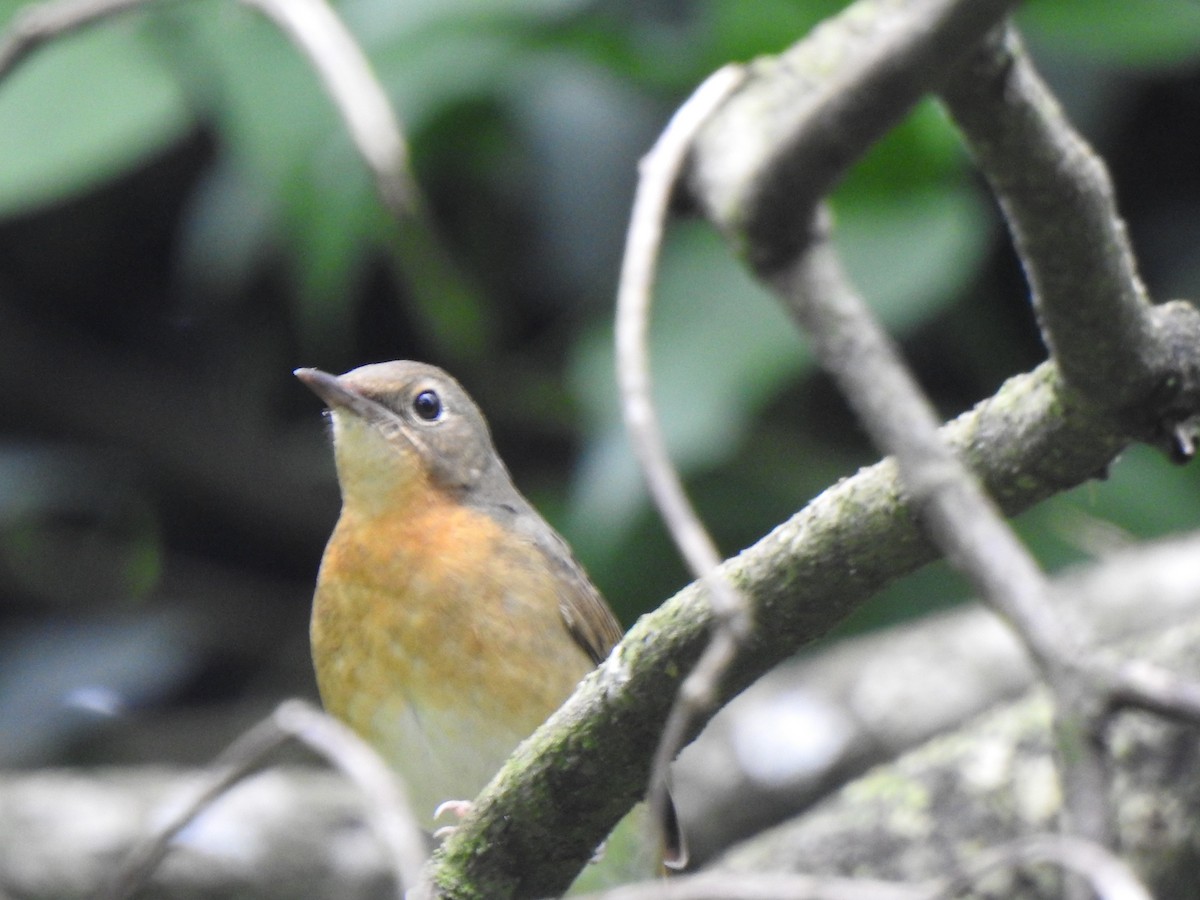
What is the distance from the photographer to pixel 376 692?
15.0ft

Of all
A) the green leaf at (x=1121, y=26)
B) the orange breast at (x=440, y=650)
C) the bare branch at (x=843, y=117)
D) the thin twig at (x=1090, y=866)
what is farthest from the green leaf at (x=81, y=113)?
the thin twig at (x=1090, y=866)

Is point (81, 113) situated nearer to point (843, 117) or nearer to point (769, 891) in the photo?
point (843, 117)

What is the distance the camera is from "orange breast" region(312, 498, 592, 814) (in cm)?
448

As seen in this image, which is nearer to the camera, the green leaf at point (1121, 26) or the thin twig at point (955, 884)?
the thin twig at point (955, 884)

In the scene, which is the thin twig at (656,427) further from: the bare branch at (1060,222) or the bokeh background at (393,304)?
the bokeh background at (393,304)

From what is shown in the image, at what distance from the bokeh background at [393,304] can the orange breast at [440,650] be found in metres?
0.92

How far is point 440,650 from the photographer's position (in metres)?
4.50

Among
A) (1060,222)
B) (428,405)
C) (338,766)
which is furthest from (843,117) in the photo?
(428,405)

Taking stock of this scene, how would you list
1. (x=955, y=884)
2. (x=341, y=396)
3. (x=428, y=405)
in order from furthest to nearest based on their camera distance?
(x=428, y=405), (x=341, y=396), (x=955, y=884)

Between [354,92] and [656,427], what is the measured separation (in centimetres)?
68

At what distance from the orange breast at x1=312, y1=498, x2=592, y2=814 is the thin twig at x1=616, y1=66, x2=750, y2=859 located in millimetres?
2519

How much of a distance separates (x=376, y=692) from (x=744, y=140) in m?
2.36

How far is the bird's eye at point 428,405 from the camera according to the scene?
5.02m

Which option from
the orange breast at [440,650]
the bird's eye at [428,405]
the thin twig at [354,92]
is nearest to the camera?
the thin twig at [354,92]
